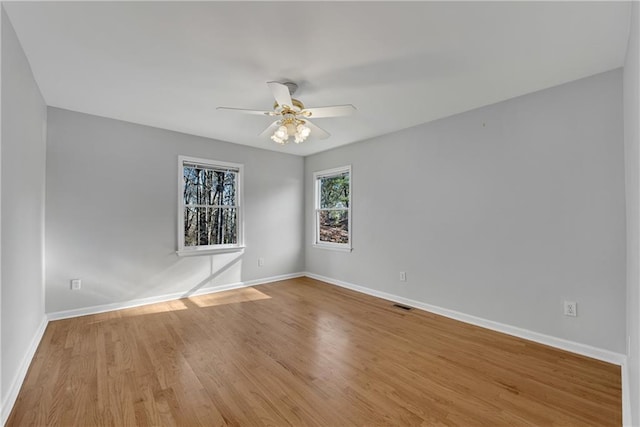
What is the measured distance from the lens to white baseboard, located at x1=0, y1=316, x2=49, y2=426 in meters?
1.73

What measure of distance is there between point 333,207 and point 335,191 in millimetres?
296

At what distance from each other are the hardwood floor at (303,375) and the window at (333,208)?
6.35ft

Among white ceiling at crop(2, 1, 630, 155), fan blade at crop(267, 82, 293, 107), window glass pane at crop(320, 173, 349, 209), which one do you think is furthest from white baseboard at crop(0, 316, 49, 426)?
window glass pane at crop(320, 173, 349, 209)

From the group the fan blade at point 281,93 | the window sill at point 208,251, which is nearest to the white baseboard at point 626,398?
the fan blade at point 281,93

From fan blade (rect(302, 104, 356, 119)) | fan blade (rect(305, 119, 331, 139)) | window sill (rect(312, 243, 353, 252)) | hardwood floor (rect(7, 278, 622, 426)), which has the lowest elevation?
hardwood floor (rect(7, 278, 622, 426))

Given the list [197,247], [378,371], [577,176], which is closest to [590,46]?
[577,176]

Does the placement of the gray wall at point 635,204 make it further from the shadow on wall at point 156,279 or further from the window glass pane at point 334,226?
the shadow on wall at point 156,279

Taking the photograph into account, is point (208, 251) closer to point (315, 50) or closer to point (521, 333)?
point (315, 50)

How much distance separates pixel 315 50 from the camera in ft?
7.05

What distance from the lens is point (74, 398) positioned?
6.27 ft

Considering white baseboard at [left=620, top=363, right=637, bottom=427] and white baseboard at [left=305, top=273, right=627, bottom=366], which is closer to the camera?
white baseboard at [left=620, top=363, right=637, bottom=427]

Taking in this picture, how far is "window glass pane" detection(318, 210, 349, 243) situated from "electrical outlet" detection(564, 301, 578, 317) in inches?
117

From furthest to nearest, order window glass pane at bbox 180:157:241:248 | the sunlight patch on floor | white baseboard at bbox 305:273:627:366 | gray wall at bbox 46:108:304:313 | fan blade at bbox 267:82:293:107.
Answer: window glass pane at bbox 180:157:241:248 < the sunlight patch on floor < gray wall at bbox 46:108:304:313 < white baseboard at bbox 305:273:627:366 < fan blade at bbox 267:82:293:107

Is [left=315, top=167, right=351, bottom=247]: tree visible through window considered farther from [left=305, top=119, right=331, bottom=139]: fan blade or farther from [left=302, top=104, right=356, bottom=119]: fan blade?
[left=302, top=104, right=356, bottom=119]: fan blade
